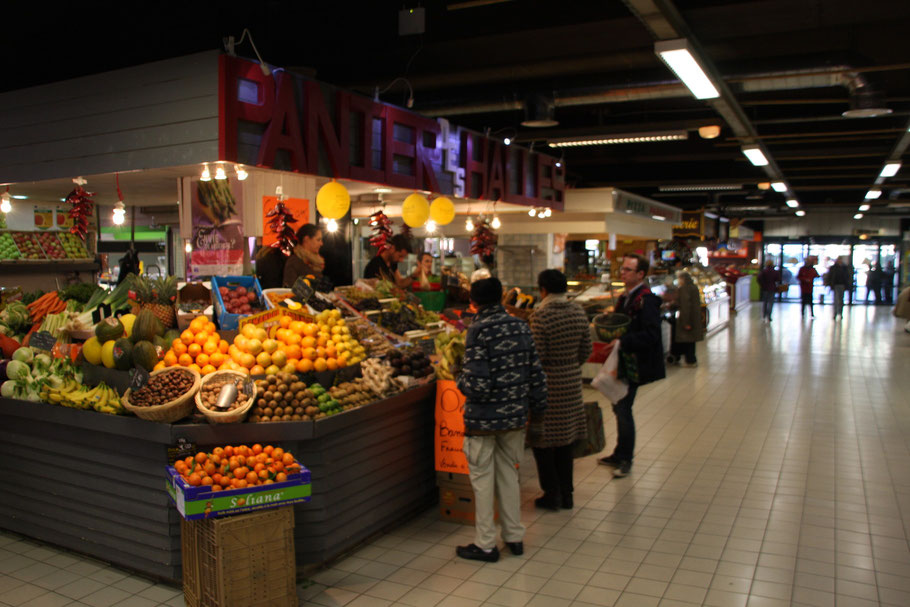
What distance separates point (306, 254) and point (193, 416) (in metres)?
3.07

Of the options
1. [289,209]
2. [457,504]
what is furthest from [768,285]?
[457,504]

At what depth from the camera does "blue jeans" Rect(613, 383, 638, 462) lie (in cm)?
588

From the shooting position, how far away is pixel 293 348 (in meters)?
4.61

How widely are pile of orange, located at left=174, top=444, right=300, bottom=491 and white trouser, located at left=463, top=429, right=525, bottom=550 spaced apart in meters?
1.09

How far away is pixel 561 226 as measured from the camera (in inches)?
564

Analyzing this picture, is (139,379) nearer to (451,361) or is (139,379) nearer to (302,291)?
(302,291)

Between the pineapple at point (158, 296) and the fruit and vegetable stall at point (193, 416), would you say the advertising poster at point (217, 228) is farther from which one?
the pineapple at point (158, 296)

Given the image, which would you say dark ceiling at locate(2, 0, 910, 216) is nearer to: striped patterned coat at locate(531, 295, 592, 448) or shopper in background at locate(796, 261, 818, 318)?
striped patterned coat at locate(531, 295, 592, 448)

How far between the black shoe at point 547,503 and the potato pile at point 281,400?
199 cm

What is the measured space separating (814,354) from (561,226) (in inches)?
214

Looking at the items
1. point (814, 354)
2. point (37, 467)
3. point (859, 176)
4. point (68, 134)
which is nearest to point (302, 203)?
point (68, 134)

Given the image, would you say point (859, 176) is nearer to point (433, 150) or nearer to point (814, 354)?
point (814, 354)

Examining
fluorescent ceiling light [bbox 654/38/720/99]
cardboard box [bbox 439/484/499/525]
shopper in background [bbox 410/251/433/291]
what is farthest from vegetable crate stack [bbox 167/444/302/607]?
shopper in background [bbox 410/251/433/291]

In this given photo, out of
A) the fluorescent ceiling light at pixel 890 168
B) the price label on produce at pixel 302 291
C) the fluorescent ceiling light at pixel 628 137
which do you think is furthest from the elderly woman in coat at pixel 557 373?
the fluorescent ceiling light at pixel 890 168
